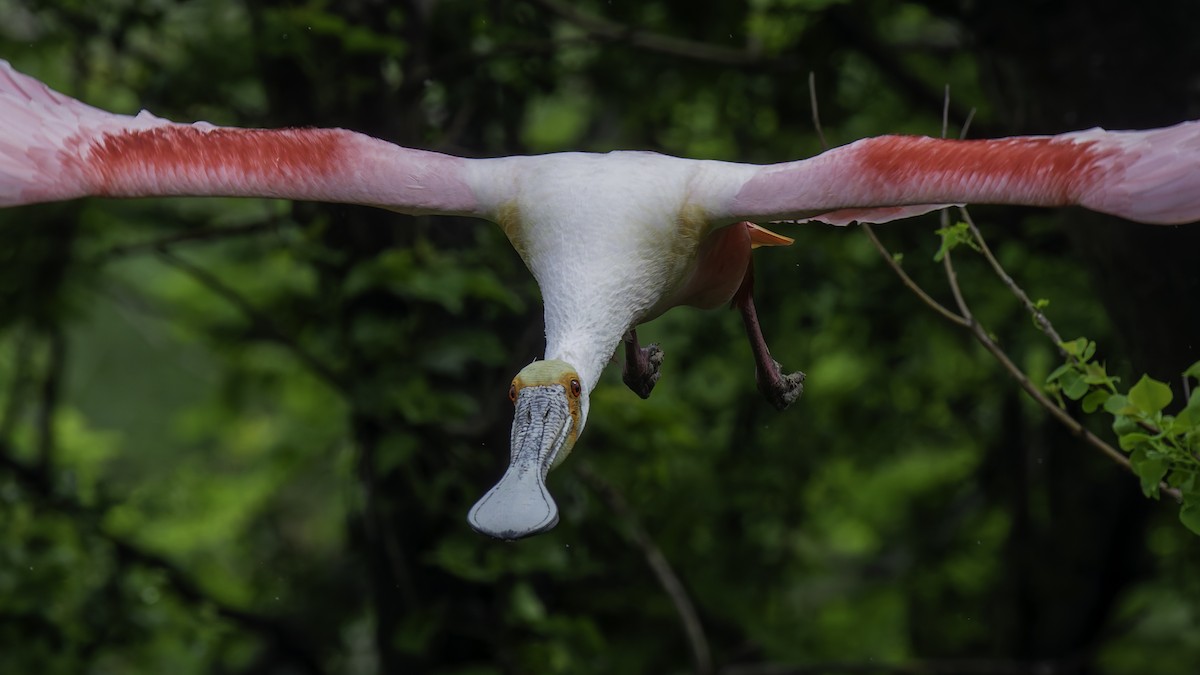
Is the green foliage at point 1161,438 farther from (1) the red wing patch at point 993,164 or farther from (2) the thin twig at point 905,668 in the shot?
(2) the thin twig at point 905,668

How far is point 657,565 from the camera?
20.7ft

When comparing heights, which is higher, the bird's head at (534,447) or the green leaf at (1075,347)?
the green leaf at (1075,347)

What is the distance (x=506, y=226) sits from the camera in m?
4.25

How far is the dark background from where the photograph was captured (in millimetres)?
6035

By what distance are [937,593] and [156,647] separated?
12.4 feet

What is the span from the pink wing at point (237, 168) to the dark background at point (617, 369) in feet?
4.74

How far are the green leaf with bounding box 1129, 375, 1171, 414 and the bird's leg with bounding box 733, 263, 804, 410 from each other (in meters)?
1.31

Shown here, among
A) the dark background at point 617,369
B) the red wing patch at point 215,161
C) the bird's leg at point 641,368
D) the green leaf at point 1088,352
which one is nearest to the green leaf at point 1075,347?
the green leaf at point 1088,352

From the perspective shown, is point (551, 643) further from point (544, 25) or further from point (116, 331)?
point (116, 331)

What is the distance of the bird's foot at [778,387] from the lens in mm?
4891

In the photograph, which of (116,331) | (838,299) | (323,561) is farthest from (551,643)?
(116,331)

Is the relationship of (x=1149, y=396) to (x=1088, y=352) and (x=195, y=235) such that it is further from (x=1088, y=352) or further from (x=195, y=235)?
(x=195, y=235)

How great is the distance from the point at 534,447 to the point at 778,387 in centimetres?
136

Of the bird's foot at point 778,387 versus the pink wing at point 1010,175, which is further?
the bird's foot at point 778,387
